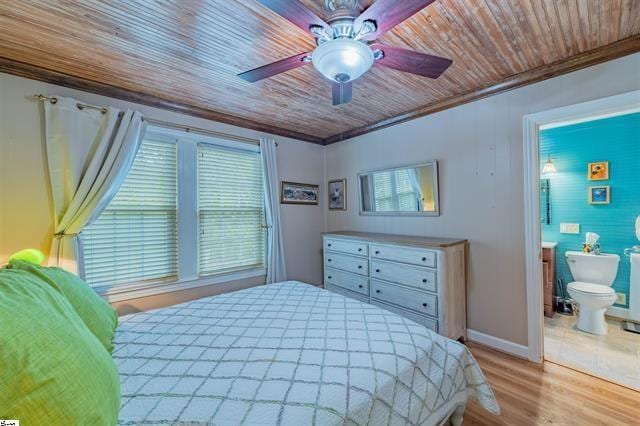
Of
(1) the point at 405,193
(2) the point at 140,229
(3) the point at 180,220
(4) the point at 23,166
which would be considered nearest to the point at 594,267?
(1) the point at 405,193

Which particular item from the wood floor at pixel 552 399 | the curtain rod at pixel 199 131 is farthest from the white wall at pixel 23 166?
the wood floor at pixel 552 399

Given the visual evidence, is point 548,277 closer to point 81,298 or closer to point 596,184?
point 596,184

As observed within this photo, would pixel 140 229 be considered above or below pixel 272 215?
below

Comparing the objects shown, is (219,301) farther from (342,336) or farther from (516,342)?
(516,342)

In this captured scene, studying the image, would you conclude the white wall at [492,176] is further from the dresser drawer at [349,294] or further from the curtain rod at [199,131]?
the curtain rod at [199,131]

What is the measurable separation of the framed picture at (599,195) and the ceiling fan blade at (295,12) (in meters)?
3.84

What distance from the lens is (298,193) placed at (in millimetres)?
3828

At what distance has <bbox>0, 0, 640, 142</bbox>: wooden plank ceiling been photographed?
151cm

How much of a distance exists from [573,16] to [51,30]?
10.3 ft

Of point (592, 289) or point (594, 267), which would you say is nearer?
point (592, 289)

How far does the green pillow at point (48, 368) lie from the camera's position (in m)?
0.62

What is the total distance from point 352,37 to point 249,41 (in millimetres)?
749

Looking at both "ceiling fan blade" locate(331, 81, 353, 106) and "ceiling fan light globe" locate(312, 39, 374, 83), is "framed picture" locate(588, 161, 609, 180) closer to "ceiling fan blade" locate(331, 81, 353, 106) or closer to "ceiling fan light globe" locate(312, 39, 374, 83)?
"ceiling fan blade" locate(331, 81, 353, 106)

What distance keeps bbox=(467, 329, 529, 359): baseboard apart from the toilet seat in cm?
108
